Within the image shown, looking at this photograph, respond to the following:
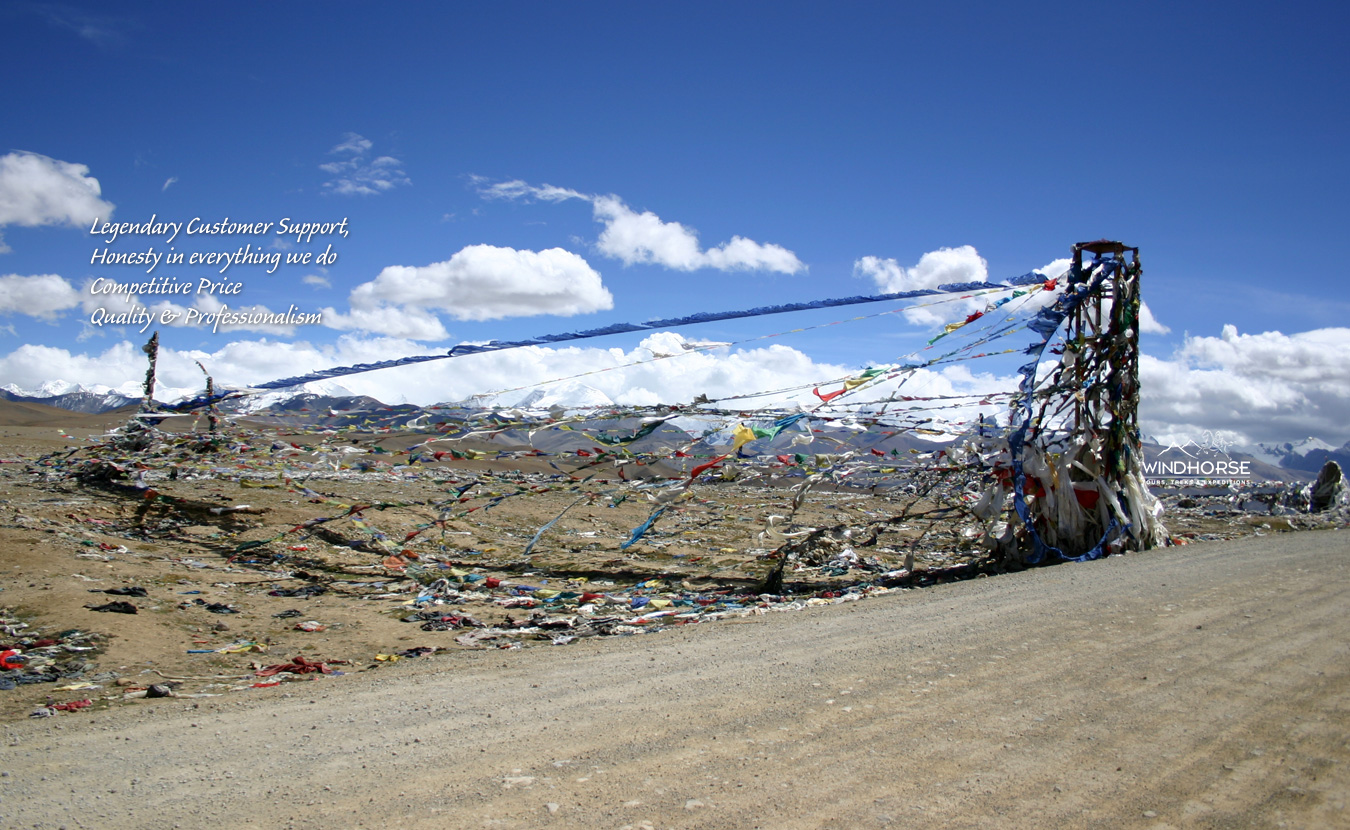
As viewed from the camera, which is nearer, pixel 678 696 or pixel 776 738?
pixel 776 738

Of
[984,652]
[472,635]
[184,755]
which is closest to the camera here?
[184,755]

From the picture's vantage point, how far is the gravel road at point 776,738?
305 centimetres

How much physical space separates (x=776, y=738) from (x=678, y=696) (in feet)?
2.92

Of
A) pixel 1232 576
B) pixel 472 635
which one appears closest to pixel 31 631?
pixel 472 635

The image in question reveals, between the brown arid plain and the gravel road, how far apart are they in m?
0.02

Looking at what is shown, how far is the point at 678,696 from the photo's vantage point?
451 centimetres

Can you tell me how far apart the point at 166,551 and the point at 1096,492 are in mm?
12540

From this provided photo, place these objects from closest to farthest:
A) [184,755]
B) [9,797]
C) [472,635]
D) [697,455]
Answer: [9,797] < [184,755] < [472,635] < [697,455]

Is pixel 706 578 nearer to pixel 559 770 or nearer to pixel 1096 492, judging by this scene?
pixel 1096 492

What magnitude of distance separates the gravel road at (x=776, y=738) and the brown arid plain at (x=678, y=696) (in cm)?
2

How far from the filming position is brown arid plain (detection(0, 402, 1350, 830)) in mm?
3127

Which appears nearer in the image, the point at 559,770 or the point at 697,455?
the point at 559,770

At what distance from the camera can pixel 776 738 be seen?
12.4 ft

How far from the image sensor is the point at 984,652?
523 centimetres
